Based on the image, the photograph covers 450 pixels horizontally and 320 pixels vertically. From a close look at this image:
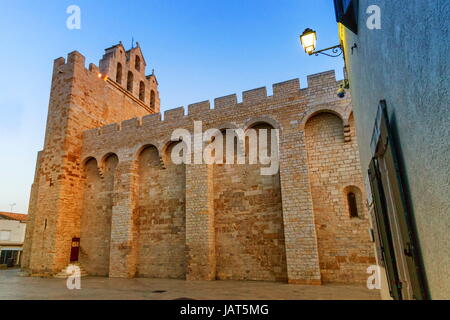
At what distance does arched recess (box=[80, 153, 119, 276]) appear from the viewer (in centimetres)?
1338

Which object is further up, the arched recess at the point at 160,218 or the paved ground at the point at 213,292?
the arched recess at the point at 160,218

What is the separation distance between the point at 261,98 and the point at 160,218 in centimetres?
665

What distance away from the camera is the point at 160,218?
40.5ft

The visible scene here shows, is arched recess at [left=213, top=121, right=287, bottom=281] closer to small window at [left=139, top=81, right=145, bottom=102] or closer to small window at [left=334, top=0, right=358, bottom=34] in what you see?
small window at [left=334, top=0, right=358, bottom=34]

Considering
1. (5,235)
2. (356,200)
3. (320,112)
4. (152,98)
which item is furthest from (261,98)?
(5,235)

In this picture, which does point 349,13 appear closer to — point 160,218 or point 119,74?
point 160,218

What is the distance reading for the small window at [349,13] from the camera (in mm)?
3699

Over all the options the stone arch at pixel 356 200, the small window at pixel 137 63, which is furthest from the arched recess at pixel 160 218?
the small window at pixel 137 63

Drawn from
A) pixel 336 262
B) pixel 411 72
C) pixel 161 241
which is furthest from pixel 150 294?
pixel 411 72

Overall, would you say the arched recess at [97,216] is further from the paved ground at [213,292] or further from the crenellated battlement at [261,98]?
the paved ground at [213,292]

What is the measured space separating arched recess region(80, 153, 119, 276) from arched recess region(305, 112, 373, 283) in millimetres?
9497

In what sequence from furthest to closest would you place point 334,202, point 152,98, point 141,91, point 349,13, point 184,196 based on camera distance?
point 152,98 < point 141,91 < point 184,196 < point 334,202 < point 349,13

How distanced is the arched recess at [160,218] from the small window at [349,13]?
9.28 metres

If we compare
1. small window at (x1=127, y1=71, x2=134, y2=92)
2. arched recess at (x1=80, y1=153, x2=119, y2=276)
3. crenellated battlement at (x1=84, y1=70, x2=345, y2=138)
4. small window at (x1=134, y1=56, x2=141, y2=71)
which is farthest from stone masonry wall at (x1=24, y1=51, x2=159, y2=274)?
small window at (x1=134, y1=56, x2=141, y2=71)
